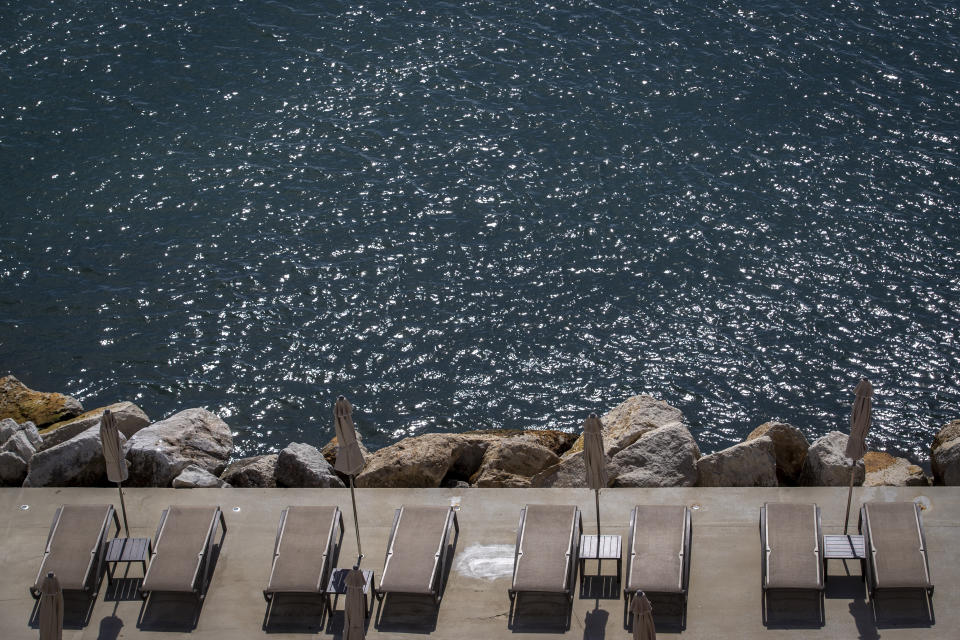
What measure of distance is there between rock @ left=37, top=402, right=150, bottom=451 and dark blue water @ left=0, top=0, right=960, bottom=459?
2499 millimetres

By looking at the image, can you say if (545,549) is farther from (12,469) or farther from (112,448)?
(12,469)

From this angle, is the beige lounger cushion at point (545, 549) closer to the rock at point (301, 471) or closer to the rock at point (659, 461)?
the rock at point (659, 461)

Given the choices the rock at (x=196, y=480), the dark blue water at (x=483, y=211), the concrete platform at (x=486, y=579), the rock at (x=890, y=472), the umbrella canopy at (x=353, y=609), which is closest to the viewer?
the umbrella canopy at (x=353, y=609)

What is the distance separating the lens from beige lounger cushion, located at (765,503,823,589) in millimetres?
19281

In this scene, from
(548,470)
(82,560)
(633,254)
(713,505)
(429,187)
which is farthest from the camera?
(429,187)

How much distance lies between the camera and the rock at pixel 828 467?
22.5 meters

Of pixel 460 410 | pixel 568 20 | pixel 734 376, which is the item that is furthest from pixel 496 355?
pixel 568 20

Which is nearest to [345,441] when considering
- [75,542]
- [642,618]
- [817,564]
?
[75,542]

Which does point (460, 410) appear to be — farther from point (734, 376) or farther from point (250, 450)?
point (734, 376)

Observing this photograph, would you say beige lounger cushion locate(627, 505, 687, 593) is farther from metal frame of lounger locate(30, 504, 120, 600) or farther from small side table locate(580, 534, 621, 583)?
metal frame of lounger locate(30, 504, 120, 600)

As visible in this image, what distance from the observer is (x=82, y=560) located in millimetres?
20562

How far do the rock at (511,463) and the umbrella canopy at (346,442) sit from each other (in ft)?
13.7

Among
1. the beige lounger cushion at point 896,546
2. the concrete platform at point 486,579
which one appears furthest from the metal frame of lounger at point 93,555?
the beige lounger cushion at point 896,546

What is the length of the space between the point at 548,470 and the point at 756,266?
12149 millimetres
